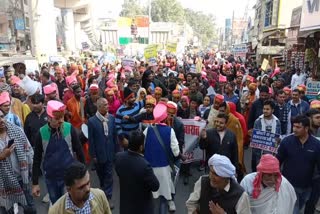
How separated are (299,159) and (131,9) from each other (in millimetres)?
84964

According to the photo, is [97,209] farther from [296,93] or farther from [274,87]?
[274,87]

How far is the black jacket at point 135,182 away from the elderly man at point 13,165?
114 centimetres

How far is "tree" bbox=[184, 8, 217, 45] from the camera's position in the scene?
100 meters

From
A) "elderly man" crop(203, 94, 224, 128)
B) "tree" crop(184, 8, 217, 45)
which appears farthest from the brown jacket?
"tree" crop(184, 8, 217, 45)

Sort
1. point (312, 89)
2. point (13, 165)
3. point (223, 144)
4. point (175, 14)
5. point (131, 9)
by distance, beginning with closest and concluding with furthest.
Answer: point (13, 165), point (223, 144), point (312, 89), point (175, 14), point (131, 9)

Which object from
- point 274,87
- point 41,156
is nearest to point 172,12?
point 274,87

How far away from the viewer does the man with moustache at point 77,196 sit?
2.47 meters

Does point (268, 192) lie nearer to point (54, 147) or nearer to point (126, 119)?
point (54, 147)

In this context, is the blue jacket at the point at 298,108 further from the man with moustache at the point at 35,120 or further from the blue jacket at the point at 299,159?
the man with moustache at the point at 35,120

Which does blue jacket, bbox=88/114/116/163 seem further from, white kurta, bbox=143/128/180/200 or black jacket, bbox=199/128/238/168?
black jacket, bbox=199/128/238/168

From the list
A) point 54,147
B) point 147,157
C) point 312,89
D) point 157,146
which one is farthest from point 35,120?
point 312,89

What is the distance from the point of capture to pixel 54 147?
4086 mm

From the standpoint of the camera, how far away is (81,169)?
2.52 metres

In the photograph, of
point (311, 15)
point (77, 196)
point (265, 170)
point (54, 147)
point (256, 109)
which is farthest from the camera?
point (311, 15)
